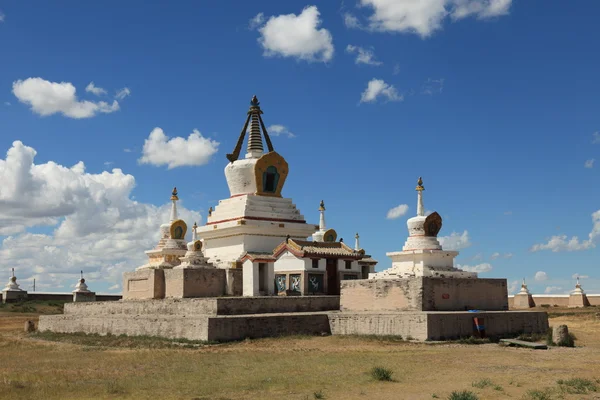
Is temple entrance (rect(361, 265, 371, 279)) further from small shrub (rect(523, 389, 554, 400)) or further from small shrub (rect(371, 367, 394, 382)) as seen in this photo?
small shrub (rect(523, 389, 554, 400))

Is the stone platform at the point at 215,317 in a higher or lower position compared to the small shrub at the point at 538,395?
higher

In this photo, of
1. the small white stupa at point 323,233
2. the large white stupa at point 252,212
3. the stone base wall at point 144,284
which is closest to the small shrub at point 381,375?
the large white stupa at point 252,212

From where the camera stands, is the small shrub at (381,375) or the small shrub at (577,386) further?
the small shrub at (381,375)

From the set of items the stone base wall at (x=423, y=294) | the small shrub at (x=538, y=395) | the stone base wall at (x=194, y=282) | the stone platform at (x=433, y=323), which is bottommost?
the small shrub at (x=538, y=395)

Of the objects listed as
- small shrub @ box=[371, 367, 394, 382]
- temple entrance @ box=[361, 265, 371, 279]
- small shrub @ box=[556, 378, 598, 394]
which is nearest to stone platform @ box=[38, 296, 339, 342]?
temple entrance @ box=[361, 265, 371, 279]

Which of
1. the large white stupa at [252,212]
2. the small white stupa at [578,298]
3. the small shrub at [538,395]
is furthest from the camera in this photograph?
the small white stupa at [578,298]

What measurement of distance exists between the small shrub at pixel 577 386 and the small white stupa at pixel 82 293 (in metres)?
38.5

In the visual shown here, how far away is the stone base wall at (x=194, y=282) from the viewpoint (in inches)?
994

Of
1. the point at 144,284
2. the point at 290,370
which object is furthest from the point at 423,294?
the point at 144,284

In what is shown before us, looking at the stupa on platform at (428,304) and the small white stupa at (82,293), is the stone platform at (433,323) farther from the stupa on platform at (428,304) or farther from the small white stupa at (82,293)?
the small white stupa at (82,293)

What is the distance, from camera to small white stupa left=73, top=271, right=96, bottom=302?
46000mm

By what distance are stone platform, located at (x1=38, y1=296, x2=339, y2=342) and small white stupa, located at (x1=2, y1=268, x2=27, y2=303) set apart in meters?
26.1

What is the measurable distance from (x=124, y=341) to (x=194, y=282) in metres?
3.86

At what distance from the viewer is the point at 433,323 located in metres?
20.0
